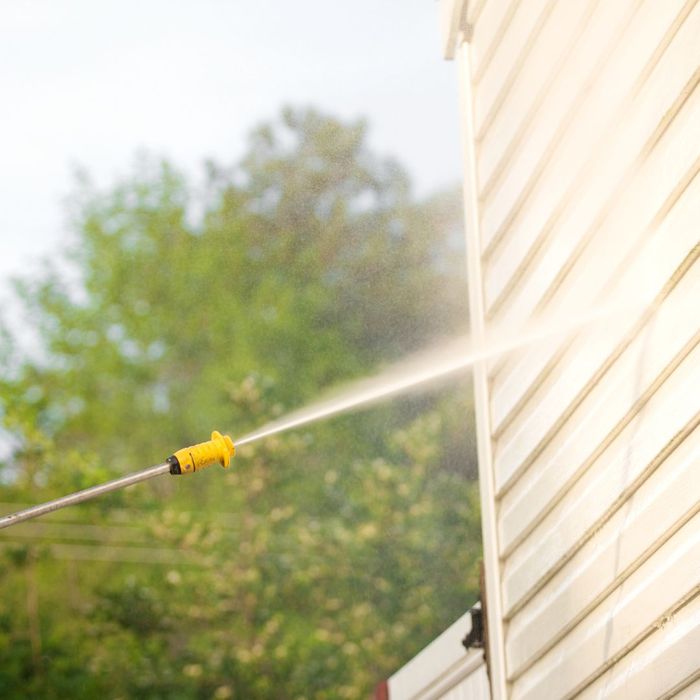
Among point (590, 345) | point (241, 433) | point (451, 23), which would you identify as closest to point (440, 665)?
point (590, 345)

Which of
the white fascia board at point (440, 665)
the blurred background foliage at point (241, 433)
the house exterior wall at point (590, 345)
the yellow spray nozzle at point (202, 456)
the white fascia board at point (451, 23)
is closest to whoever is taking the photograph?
the house exterior wall at point (590, 345)

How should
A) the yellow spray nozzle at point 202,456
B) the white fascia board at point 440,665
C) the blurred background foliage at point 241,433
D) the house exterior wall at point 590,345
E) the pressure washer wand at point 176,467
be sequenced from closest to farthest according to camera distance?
the house exterior wall at point 590,345, the pressure washer wand at point 176,467, the yellow spray nozzle at point 202,456, the white fascia board at point 440,665, the blurred background foliage at point 241,433

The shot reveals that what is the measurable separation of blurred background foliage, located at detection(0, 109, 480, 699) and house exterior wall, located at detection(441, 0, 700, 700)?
9200mm

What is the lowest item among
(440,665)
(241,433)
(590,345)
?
(590,345)

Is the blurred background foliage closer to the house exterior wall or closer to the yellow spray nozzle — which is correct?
the house exterior wall

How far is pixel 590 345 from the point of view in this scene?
7.17 ft

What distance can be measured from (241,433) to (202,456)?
11690mm

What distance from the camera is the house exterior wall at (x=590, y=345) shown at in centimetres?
184

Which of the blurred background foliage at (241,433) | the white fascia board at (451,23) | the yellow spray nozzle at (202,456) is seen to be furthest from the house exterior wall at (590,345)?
the blurred background foliage at (241,433)

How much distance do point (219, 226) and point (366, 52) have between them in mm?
10219

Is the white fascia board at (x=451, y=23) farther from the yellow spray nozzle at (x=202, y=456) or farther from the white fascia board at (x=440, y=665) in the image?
the white fascia board at (x=440, y=665)

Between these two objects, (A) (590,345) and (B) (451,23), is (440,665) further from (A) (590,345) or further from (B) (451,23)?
(B) (451,23)

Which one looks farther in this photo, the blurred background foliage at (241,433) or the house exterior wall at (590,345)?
the blurred background foliage at (241,433)

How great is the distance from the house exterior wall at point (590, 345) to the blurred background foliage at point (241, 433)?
30.2 feet
